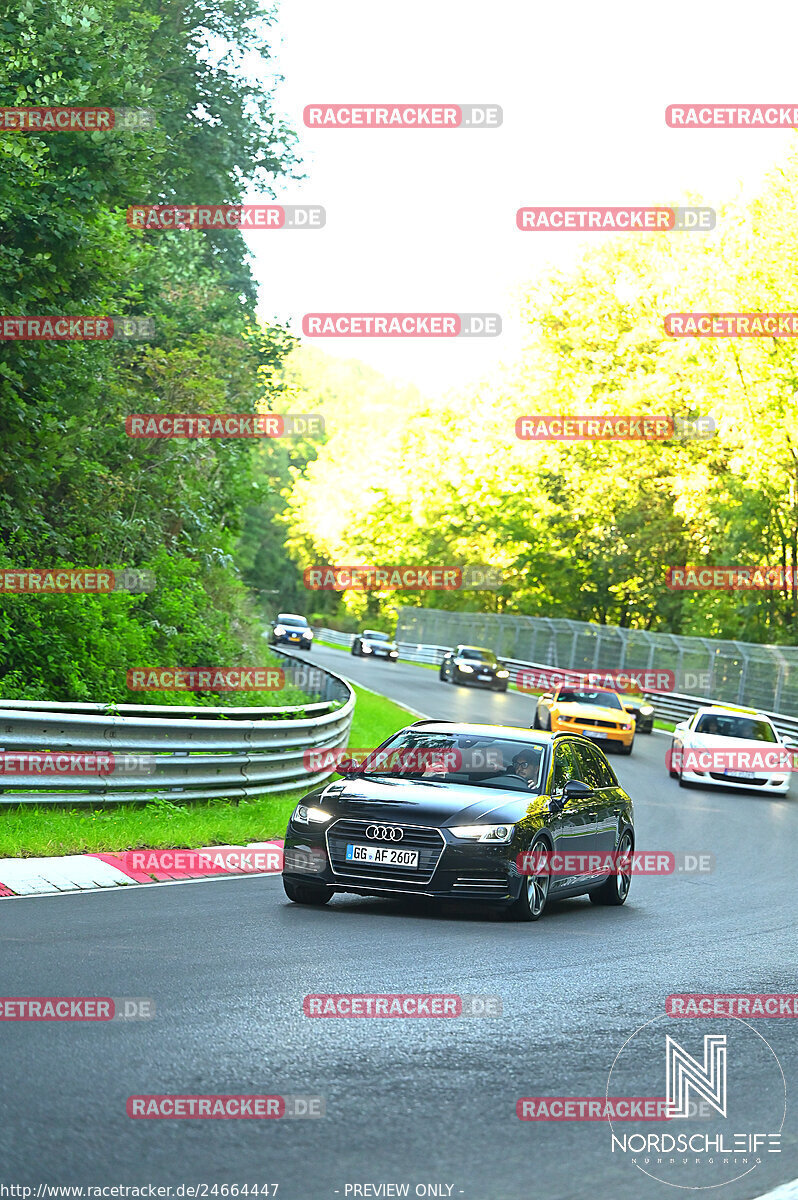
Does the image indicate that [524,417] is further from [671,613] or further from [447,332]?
[447,332]

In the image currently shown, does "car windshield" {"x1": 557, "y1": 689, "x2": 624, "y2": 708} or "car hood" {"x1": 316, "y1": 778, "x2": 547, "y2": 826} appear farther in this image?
"car windshield" {"x1": 557, "y1": 689, "x2": 624, "y2": 708}

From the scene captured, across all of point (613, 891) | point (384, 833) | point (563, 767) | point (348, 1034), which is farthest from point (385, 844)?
point (348, 1034)

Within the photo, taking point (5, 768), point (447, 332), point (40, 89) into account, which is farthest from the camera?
point (447, 332)

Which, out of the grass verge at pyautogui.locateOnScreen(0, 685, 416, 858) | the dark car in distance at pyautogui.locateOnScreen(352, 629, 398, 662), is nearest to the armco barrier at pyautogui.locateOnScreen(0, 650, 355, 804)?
the grass verge at pyautogui.locateOnScreen(0, 685, 416, 858)

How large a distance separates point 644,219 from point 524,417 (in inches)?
→ 487

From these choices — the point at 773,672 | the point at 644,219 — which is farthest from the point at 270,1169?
the point at 644,219

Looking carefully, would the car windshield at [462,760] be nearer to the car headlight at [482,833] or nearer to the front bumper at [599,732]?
the car headlight at [482,833]

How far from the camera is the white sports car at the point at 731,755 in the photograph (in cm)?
2750

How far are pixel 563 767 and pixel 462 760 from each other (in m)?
0.95

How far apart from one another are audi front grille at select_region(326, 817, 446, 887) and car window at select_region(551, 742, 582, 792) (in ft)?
5.32

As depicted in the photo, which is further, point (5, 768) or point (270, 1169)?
point (5, 768)

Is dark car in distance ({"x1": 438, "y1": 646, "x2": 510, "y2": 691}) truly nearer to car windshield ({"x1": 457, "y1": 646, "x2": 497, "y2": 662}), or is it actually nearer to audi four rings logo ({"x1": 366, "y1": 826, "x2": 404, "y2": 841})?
car windshield ({"x1": 457, "y1": 646, "x2": 497, "y2": 662})

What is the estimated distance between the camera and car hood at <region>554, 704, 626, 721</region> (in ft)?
108

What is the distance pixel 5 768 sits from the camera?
1302 cm
